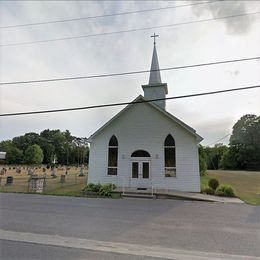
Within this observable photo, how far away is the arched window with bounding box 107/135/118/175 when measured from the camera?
60.5 feet

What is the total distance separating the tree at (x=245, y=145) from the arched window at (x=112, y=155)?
50541 millimetres

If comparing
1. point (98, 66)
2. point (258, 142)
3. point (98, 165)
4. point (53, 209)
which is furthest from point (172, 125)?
point (258, 142)

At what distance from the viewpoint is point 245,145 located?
A: 5922cm

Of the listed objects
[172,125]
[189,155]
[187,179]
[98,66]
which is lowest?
[187,179]

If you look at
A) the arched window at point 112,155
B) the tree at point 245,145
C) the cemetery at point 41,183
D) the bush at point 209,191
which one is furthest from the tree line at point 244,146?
the arched window at point 112,155

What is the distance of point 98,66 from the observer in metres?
12.6

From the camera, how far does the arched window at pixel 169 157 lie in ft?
Result: 57.4

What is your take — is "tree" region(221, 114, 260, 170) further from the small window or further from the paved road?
the paved road

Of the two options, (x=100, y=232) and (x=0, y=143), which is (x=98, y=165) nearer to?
(x=100, y=232)

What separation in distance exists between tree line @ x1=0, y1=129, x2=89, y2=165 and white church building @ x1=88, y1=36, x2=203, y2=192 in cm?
7117

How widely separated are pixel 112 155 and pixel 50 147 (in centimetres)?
8395

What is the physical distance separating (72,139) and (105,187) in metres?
97.0

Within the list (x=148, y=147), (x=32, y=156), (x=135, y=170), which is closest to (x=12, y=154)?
(x=32, y=156)

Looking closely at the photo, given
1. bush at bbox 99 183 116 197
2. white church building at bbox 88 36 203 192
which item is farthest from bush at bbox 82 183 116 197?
white church building at bbox 88 36 203 192
